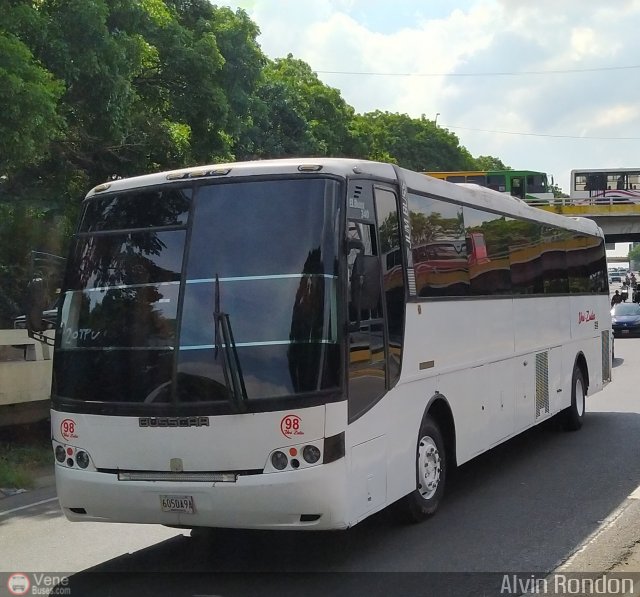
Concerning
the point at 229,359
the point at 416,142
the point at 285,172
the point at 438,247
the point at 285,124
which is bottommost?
the point at 229,359

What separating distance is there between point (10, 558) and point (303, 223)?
11.4 ft

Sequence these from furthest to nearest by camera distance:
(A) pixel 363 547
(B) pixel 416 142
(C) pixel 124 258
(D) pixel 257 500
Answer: (B) pixel 416 142
(A) pixel 363 547
(C) pixel 124 258
(D) pixel 257 500

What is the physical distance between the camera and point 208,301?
20.9ft

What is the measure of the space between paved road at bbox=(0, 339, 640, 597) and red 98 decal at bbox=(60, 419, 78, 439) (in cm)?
99

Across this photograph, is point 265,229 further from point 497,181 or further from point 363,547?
point 497,181

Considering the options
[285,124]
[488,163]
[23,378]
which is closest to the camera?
[23,378]

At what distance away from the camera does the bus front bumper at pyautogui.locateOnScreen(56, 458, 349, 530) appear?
6.06 meters

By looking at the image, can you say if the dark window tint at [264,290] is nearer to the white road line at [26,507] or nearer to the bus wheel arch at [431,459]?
the bus wheel arch at [431,459]

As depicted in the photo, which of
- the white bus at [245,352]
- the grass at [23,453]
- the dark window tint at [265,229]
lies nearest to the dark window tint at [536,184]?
the grass at [23,453]

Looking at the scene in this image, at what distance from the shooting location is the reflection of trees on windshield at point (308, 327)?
6164 mm

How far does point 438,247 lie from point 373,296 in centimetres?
194

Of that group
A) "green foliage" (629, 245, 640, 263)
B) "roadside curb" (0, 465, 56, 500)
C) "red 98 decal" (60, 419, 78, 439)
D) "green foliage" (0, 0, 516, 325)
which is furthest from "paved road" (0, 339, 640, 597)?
"green foliage" (629, 245, 640, 263)

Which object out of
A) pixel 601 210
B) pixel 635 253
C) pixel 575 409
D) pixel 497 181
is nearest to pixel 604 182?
pixel 601 210

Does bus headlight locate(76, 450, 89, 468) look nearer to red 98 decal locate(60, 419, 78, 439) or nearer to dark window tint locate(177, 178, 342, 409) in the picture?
red 98 decal locate(60, 419, 78, 439)
